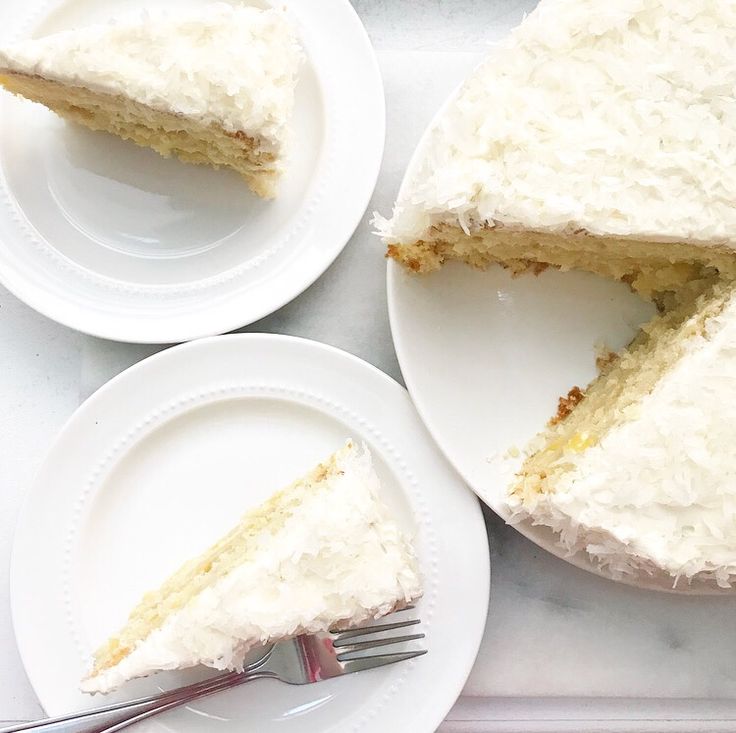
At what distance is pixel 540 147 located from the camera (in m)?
1.60

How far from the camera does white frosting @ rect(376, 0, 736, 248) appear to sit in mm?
1596

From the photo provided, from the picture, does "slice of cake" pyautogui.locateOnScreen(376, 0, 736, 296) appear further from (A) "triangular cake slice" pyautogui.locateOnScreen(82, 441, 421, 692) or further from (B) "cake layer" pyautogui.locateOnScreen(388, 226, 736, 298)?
(A) "triangular cake slice" pyautogui.locateOnScreen(82, 441, 421, 692)

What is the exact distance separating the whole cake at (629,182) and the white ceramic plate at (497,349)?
0.71 ft

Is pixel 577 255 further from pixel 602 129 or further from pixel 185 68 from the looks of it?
pixel 185 68

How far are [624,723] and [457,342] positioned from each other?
3.37 ft

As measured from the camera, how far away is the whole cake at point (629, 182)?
5.09 ft

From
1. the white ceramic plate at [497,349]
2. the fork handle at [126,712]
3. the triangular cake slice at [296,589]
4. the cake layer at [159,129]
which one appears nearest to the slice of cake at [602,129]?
the white ceramic plate at [497,349]

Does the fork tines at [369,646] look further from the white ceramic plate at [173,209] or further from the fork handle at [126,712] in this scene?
the white ceramic plate at [173,209]

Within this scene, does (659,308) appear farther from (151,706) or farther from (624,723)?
(151,706)

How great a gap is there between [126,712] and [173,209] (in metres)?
1.19

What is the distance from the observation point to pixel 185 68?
1752mm

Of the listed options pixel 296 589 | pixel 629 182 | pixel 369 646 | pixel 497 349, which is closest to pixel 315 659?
pixel 369 646

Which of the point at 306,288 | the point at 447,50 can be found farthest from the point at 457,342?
the point at 447,50

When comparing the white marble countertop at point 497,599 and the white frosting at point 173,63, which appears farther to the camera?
the white marble countertop at point 497,599
